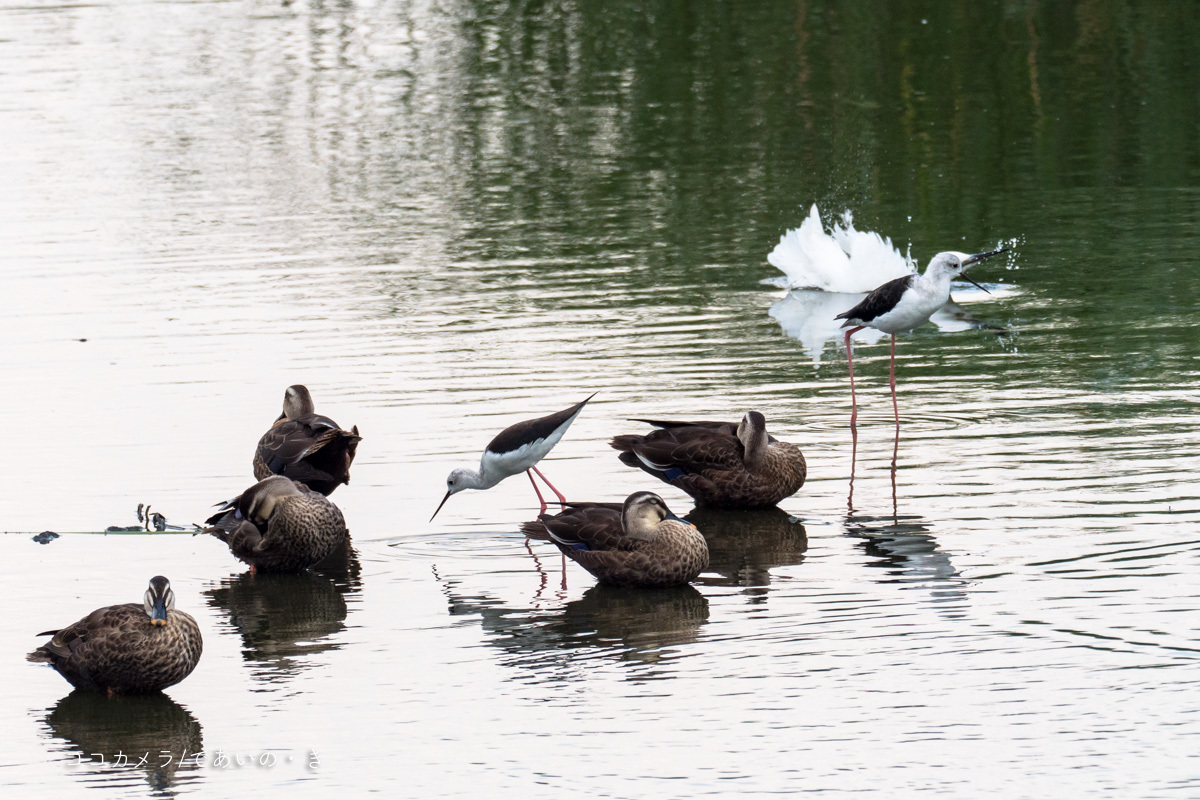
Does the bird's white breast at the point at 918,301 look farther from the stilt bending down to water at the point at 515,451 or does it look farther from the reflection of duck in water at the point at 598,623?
the reflection of duck in water at the point at 598,623

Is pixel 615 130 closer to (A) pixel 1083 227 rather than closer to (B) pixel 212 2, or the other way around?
(A) pixel 1083 227

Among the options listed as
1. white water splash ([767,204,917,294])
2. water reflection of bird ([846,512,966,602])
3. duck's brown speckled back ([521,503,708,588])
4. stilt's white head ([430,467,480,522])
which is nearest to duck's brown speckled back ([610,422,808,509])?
water reflection of bird ([846,512,966,602])

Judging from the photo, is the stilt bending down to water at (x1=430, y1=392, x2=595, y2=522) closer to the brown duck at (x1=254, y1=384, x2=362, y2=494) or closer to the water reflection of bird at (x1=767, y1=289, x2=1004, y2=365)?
the brown duck at (x1=254, y1=384, x2=362, y2=494)

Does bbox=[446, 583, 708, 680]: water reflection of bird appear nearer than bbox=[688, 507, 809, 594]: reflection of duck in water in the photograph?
Yes

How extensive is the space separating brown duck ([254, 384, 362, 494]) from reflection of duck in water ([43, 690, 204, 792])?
125 inches

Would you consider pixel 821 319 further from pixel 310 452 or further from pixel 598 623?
pixel 598 623

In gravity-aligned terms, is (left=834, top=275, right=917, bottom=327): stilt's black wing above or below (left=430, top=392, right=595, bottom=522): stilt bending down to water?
above

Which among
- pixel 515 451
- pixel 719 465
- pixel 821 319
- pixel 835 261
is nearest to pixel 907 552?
pixel 719 465

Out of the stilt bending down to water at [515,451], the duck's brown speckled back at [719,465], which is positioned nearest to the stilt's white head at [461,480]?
the stilt bending down to water at [515,451]

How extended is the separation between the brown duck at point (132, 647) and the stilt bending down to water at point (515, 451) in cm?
265

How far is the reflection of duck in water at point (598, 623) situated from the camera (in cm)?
972

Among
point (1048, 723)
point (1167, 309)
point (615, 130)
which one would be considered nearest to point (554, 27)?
point (615, 130)

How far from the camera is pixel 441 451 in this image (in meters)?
13.8

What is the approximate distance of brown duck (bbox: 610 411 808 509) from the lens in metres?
12.3
